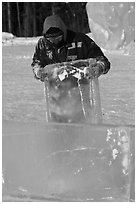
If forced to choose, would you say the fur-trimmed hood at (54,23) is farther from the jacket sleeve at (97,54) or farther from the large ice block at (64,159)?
the large ice block at (64,159)

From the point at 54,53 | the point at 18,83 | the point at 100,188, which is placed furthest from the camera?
the point at 18,83

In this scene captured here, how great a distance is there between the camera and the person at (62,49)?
1955mm

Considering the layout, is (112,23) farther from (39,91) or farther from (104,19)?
(39,91)

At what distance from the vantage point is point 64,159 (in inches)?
66.1

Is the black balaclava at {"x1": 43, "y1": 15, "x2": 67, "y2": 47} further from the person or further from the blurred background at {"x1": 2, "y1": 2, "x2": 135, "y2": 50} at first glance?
the blurred background at {"x1": 2, "y1": 2, "x2": 135, "y2": 50}

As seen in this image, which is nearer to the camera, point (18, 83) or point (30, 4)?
point (18, 83)

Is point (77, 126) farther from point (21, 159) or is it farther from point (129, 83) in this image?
point (129, 83)

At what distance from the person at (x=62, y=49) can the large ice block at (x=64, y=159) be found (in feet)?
1.28

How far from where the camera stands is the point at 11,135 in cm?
170

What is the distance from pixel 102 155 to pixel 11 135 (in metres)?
0.37

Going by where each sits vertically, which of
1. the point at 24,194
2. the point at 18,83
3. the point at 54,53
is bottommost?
the point at 18,83

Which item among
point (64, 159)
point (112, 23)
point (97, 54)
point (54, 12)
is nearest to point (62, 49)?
point (97, 54)

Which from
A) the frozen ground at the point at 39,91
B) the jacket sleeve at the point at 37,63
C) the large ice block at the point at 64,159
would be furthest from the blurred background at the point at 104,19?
the large ice block at the point at 64,159

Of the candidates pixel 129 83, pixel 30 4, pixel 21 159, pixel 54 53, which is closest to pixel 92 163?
pixel 21 159
